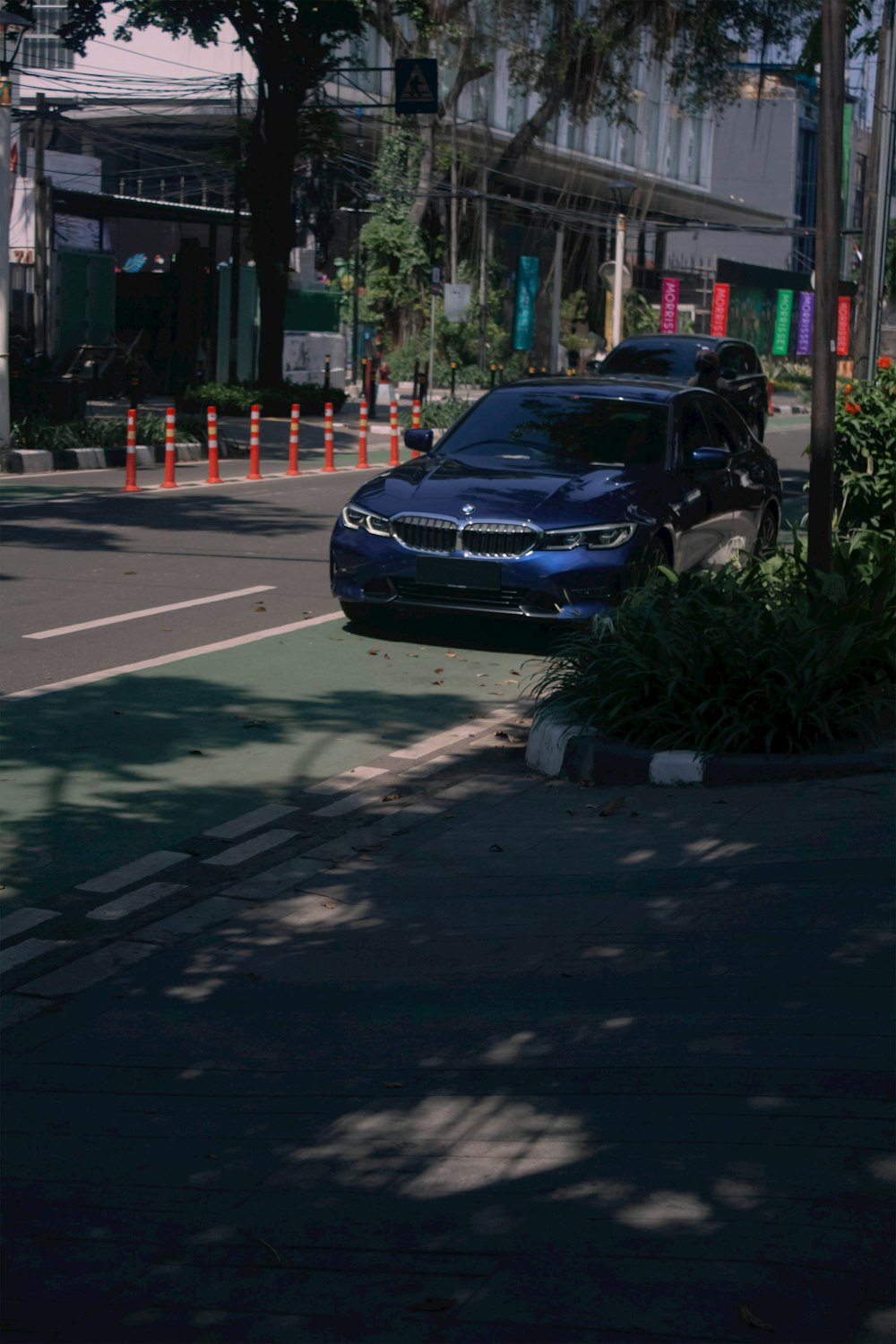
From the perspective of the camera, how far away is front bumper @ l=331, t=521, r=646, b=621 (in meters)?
10.5

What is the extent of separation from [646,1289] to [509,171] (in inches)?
1935

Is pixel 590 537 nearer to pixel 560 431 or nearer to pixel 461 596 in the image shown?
pixel 461 596

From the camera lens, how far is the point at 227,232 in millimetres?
49969

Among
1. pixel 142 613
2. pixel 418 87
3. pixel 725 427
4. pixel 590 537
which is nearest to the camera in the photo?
pixel 590 537

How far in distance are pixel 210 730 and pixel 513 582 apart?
2536mm

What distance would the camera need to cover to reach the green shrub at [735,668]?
785 cm

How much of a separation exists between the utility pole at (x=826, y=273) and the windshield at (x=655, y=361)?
1391 centimetres

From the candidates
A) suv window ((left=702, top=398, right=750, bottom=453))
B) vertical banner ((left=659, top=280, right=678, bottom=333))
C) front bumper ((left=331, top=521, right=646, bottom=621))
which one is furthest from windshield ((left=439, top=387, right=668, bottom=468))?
vertical banner ((left=659, top=280, right=678, bottom=333))

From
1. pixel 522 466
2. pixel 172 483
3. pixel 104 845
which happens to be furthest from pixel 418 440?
pixel 172 483

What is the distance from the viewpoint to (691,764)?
765 cm

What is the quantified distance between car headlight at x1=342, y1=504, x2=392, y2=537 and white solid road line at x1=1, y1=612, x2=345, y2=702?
90 cm

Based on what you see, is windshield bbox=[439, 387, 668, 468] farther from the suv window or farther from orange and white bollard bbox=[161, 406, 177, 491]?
orange and white bollard bbox=[161, 406, 177, 491]

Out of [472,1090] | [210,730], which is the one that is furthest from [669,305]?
[472,1090]

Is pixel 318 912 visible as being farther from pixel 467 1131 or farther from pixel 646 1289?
pixel 646 1289
